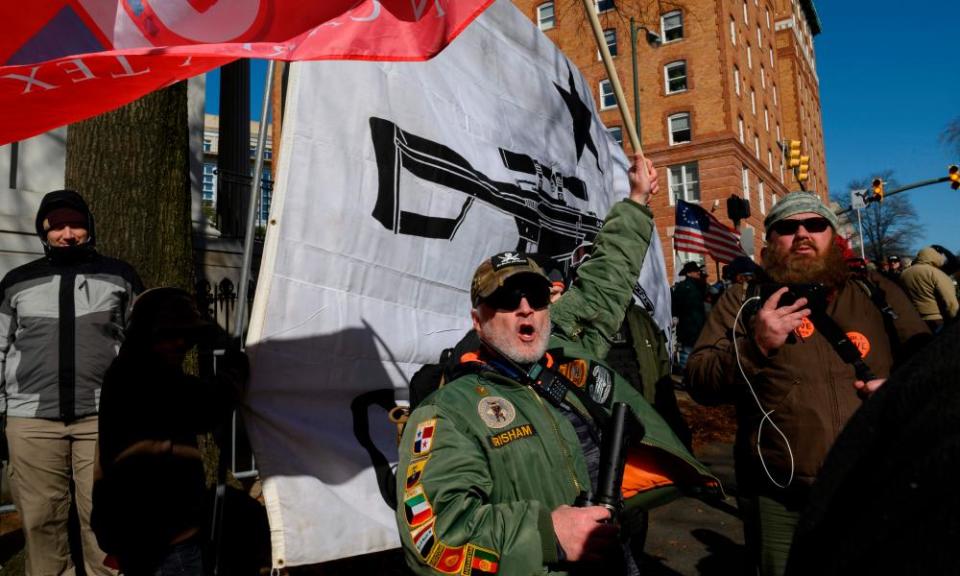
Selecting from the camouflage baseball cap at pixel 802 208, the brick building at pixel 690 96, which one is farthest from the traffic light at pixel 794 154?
the brick building at pixel 690 96

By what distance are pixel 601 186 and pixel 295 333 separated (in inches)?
156

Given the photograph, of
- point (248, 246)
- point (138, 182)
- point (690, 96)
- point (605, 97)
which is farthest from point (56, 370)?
point (605, 97)

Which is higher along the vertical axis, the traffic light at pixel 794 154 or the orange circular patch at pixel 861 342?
the traffic light at pixel 794 154

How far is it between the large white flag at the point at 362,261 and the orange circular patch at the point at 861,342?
1.86 meters

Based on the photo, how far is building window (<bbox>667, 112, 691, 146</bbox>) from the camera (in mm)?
32219

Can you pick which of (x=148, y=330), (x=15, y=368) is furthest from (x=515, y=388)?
(x=15, y=368)

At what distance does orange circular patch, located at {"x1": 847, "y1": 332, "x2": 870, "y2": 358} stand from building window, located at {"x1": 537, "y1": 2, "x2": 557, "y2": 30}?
113 ft

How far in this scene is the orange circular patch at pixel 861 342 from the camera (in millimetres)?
2426

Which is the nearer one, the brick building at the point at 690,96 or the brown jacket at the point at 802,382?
the brown jacket at the point at 802,382

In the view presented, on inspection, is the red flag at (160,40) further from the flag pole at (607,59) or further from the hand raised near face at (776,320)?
the hand raised near face at (776,320)

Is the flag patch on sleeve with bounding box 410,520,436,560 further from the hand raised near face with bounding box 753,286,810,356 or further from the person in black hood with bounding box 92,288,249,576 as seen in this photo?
the hand raised near face with bounding box 753,286,810,356

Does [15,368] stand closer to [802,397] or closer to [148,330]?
[148,330]

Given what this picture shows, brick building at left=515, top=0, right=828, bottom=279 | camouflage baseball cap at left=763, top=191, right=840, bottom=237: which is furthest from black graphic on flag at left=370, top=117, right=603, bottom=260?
brick building at left=515, top=0, right=828, bottom=279

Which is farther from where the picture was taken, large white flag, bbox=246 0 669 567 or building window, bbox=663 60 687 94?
building window, bbox=663 60 687 94
